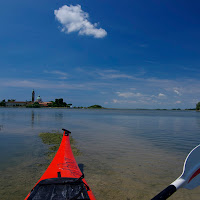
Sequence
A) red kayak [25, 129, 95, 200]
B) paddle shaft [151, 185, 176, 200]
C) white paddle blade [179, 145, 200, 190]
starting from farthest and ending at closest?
1. red kayak [25, 129, 95, 200]
2. white paddle blade [179, 145, 200, 190]
3. paddle shaft [151, 185, 176, 200]

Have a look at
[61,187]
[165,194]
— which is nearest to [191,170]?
[165,194]

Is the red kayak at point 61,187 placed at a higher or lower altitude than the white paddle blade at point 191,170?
lower

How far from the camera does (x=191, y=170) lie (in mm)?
3309

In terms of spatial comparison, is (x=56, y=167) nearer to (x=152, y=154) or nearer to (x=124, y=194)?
(x=124, y=194)

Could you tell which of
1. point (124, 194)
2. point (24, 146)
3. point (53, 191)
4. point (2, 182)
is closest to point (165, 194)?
point (53, 191)

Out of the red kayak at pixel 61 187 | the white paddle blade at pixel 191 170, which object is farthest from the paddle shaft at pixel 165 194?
the red kayak at pixel 61 187

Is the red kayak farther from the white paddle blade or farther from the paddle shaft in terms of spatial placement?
the white paddle blade

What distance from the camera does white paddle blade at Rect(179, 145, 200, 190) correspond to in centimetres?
328

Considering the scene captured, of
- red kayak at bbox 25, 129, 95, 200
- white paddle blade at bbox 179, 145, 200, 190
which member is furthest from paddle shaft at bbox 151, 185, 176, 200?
red kayak at bbox 25, 129, 95, 200

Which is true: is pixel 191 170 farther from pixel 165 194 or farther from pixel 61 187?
pixel 61 187

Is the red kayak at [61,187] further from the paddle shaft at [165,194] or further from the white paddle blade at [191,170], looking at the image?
the white paddle blade at [191,170]

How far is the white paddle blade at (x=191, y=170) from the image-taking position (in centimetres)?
328

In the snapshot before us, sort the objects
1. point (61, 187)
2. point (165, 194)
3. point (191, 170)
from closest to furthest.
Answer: point (165, 194), point (191, 170), point (61, 187)

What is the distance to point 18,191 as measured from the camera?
5.59m
